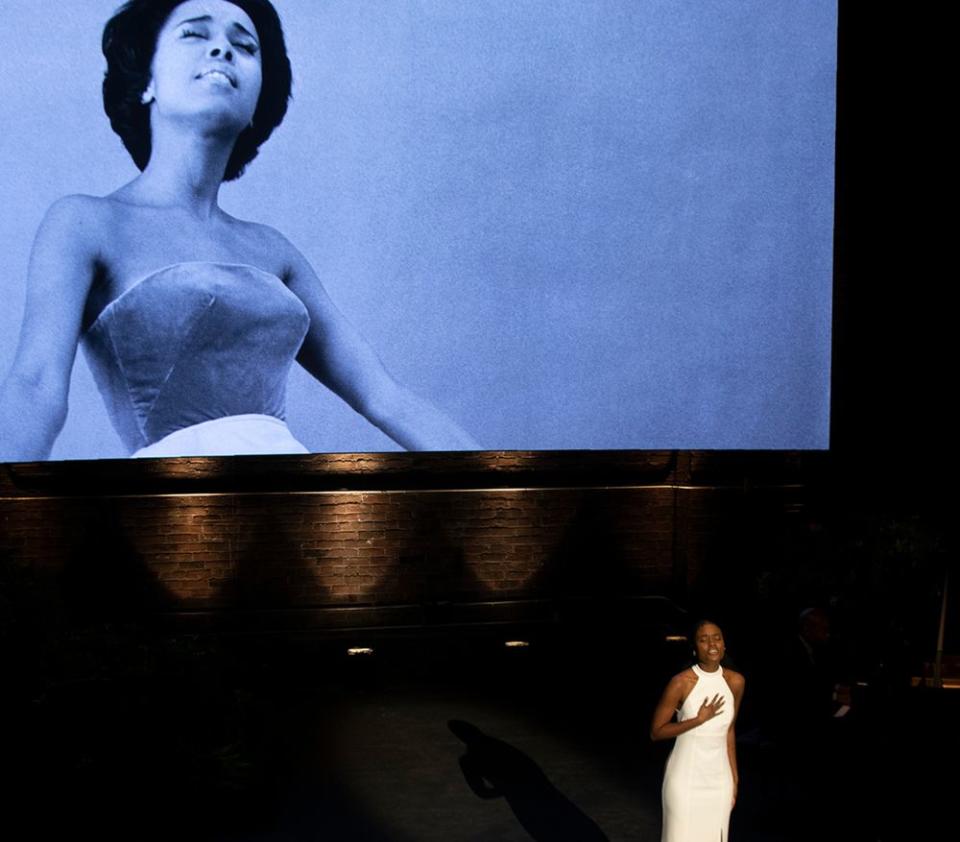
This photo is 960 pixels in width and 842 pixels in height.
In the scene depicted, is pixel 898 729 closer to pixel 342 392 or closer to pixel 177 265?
pixel 342 392

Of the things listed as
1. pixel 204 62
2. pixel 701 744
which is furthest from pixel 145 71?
pixel 701 744

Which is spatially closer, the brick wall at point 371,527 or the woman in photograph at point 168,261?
the woman in photograph at point 168,261

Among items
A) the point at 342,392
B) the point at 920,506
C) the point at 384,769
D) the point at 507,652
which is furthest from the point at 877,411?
the point at 384,769

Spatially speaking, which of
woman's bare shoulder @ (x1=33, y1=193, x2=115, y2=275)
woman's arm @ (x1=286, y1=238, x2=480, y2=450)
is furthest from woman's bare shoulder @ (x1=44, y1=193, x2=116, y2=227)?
woman's arm @ (x1=286, y1=238, x2=480, y2=450)

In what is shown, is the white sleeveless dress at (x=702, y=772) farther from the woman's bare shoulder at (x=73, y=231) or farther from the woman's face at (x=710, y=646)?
the woman's bare shoulder at (x=73, y=231)

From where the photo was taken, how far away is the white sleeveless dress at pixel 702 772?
2879mm

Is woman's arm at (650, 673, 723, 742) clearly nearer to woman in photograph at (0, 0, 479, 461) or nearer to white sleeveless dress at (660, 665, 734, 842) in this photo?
white sleeveless dress at (660, 665, 734, 842)

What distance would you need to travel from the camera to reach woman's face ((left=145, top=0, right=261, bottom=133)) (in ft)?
18.9

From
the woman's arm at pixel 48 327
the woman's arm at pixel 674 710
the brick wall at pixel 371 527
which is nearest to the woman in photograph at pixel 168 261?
the woman's arm at pixel 48 327

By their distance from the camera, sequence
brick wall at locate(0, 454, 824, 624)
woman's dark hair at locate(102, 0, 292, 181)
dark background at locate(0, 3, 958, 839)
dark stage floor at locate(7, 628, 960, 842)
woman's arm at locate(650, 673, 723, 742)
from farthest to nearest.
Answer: brick wall at locate(0, 454, 824, 624)
woman's dark hair at locate(102, 0, 292, 181)
dark background at locate(0, 3, 958, 839)
dark stage floor at locate(7, 628, 960, 842)
woman's arm at locate(650, 673, 723, 742)

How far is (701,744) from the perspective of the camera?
9.45ft

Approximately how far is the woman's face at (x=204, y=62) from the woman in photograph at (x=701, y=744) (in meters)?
4.51

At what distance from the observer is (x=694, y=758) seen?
2.88 m

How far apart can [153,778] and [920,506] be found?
219 inches
